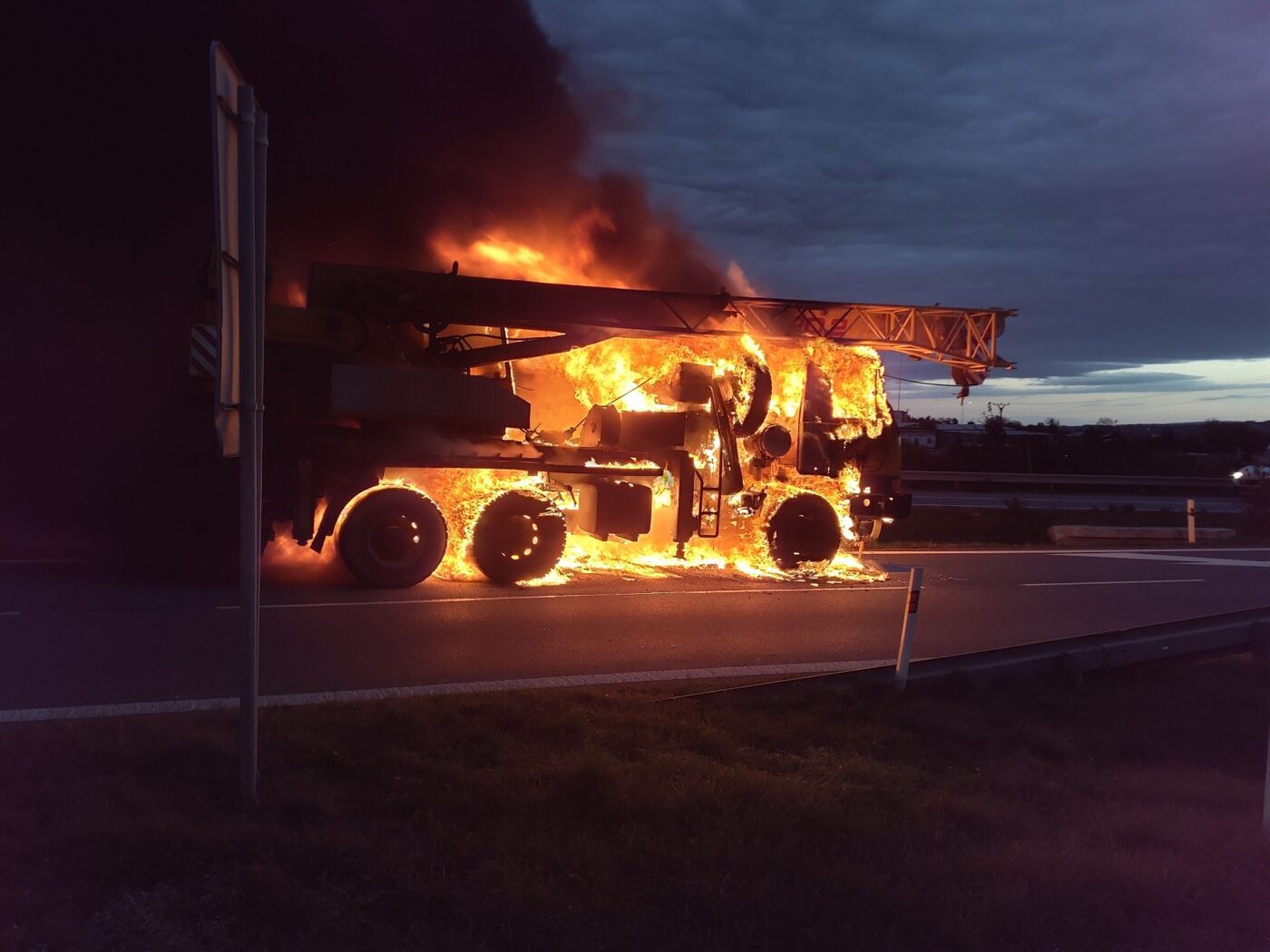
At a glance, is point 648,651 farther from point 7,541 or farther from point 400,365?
point 7,541

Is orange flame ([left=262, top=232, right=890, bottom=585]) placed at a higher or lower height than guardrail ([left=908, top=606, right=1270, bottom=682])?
higher

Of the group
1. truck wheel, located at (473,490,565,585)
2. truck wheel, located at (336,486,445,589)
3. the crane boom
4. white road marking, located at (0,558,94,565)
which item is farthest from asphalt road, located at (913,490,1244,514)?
white road marking, located at (0,558,94,565)

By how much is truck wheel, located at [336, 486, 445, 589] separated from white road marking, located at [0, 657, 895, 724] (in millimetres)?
3889

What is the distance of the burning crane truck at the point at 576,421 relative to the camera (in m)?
11.0

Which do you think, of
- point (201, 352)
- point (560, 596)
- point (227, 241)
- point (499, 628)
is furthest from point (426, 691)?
point (201, 352)

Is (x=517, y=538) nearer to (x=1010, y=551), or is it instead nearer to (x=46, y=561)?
(x=46, y=561)

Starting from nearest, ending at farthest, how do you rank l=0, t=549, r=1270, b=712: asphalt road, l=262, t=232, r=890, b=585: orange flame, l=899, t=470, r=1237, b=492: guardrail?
l=0, t=549, r=1270, b=712: asphalt road, l=262, t=232, r=890, b=585: orange flame, l=899, t=470, r=1237, b=492: guardrail

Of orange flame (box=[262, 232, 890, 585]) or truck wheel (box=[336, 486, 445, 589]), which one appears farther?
orange flame (box=[262, 232, 890, 585])

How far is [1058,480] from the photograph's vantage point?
114ft

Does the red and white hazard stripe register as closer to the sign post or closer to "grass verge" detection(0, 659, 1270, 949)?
"grass verge" detection(0, 659, 1270, 949)

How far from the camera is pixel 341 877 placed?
3932mm

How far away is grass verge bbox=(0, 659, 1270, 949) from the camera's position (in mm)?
3693

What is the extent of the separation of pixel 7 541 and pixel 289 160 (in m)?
5.88

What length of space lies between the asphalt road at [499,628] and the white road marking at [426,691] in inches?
2.0
